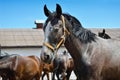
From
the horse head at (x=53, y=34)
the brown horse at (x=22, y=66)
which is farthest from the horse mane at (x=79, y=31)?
the brown horse at (x=22, y=66)

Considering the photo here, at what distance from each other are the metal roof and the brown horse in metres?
12.0

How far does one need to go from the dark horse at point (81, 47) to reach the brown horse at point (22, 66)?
692cm

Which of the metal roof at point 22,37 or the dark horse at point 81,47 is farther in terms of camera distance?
the metal roof at point 22,37

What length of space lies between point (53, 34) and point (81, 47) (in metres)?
0.54

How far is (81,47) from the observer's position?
491 centimetres

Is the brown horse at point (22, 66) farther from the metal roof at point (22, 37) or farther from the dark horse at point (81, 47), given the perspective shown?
the metal roof at point (22, 37)

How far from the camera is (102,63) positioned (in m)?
4.75

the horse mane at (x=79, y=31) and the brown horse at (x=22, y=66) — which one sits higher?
the horse mane at (x=79, y=31)

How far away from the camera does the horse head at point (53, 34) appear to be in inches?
180

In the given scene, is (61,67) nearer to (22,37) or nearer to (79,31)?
(22,37)

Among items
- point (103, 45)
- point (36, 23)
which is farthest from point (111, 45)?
point (36, 23)

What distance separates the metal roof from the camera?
1015 inches

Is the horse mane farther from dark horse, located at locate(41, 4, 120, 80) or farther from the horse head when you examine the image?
the horse head

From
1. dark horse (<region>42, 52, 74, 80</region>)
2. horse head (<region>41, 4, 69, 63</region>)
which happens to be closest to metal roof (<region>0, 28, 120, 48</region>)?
dark horse (<region>42, 52, 74, 80</region>)
